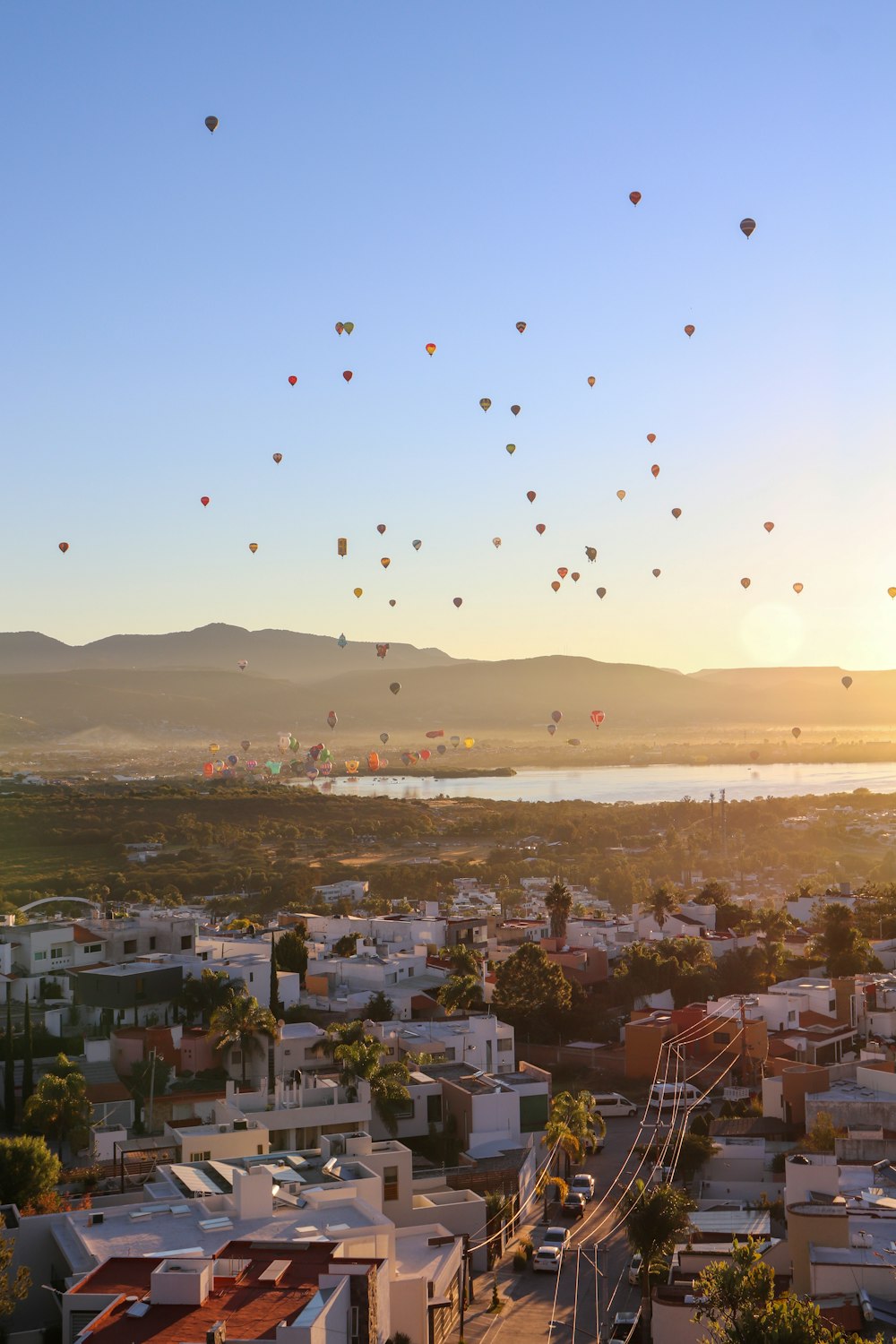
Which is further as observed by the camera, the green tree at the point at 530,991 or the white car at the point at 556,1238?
the green tree at the point at 530,991

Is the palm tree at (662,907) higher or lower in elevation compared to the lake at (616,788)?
higher

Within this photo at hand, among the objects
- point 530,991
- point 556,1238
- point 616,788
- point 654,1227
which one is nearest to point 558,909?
point 530,991

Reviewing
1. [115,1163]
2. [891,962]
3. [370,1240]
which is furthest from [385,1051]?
[891,962]

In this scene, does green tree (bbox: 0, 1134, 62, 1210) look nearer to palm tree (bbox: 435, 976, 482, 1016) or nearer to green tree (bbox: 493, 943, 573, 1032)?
palm tree (bbox: 435, 976, 482, 1016)

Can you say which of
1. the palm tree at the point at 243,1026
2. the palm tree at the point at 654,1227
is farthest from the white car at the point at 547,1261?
the palm tree at the point at 243,1026

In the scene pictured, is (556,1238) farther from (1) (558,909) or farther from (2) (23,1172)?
(1) (558,909)

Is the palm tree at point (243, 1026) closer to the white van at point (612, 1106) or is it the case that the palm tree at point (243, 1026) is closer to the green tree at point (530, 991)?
the white van at point (612, 1106)

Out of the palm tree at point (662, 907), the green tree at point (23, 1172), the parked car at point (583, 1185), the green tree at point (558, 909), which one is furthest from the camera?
the palm tree at point (662, 907)
